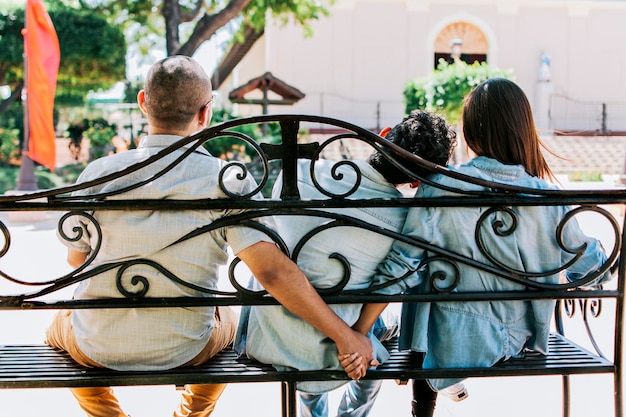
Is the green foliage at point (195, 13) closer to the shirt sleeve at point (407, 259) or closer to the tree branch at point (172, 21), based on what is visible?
the tree branch at point (172, 21)

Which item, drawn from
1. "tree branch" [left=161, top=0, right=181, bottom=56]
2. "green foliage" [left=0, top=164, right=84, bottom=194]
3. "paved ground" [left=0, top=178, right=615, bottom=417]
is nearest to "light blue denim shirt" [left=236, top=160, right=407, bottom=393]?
"paved ground" [left=0, top=178, right=615, bottom=417]

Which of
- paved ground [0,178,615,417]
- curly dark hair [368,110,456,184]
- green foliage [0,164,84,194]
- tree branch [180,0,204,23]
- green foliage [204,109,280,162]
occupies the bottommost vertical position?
paved ground [0,178,615,417]

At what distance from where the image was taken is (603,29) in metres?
23.8

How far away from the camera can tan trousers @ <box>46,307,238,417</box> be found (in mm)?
1972

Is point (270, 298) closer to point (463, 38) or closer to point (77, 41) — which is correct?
point (77, 41)

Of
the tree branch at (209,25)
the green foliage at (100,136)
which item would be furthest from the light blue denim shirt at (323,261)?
the green foliage at (100,136)

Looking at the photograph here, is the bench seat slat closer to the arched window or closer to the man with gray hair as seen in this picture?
the man with gray hair

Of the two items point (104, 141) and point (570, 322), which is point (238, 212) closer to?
point (570, 322)

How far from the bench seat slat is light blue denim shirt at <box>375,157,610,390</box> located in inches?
1.9

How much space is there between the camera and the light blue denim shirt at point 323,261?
1854mm

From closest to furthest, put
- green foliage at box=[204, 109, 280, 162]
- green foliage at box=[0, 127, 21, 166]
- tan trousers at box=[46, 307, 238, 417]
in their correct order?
tan trousers at box=[46, 307, 238, 417] → green foliage at box=[204, 109, 280, 162] → green foliage at box=[0, 127, 21, 166]

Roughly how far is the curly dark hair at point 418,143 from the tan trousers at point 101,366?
0.70 metres

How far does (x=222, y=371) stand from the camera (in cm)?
188

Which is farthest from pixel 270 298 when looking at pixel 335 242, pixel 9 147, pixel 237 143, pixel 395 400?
pixel 9 147
